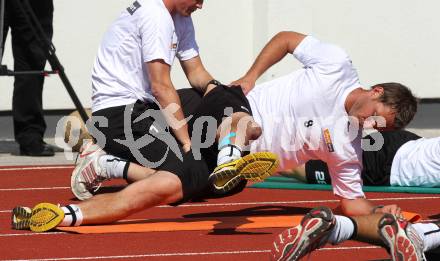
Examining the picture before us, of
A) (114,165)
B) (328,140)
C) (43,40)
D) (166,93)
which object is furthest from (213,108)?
(43,40)

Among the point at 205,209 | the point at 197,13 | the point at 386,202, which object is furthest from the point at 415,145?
the point at 197,13

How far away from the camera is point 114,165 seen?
7910 mm

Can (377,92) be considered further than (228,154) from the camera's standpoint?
Yes

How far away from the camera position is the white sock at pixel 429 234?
5630mm

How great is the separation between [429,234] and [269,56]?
2216mm

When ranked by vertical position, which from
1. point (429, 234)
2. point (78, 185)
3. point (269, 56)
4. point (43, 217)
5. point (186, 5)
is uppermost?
point (186, 5)

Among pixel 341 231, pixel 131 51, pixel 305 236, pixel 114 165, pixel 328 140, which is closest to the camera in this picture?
pixel 305 236

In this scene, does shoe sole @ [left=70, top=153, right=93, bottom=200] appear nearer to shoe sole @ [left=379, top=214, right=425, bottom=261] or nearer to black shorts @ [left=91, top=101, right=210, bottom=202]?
black shorts @ [left=91, top=101, right=210, bottom=202]

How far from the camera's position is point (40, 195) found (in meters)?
8.51

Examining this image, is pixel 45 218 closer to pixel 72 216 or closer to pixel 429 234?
pixel 72 216

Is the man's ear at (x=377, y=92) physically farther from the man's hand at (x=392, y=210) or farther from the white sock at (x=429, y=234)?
the white sock at (x=429, y=234)

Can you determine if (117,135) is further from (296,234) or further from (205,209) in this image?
(296,234)

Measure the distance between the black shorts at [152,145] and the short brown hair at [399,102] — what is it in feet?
3.39

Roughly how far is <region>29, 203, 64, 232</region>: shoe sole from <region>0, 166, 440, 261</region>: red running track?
0.20ft
